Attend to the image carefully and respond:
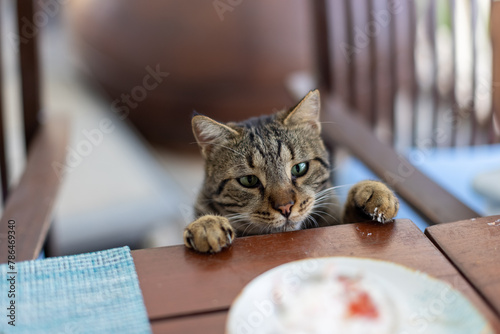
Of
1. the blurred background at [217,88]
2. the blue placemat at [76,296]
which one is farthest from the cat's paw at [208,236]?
the blurred background at [217,88]

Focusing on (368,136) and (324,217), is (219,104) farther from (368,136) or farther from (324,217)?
(324,217)

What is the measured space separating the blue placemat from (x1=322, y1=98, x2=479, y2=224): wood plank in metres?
0.69

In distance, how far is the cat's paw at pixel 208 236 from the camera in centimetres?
95

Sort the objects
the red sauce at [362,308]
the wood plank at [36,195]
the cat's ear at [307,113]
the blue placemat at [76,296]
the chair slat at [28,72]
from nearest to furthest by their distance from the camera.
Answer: the red sauce at [362,308] < the blue placemat at [76,296] < the wood plank at [36,195] < the cat's ear at [307,113] < the chair slat at [28,72]

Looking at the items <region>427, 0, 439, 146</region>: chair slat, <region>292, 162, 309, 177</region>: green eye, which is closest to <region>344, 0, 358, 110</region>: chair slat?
<region>427, 0, 439, 146</region>: chair slat

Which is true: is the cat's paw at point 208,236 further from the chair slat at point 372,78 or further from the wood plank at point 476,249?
the chair slat at point 372,78

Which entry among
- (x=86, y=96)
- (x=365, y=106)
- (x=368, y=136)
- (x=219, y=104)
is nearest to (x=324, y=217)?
(x=368, y=136)

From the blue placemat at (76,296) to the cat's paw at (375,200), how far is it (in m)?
0.49

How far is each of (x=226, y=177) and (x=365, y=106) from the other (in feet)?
3.01

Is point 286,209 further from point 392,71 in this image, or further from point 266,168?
point 392,71

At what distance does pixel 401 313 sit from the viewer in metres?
0.68

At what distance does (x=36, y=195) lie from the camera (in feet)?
4.38

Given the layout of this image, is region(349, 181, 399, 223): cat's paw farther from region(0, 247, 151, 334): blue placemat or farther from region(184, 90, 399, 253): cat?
region(0, 247, 151, 334): blue placemat

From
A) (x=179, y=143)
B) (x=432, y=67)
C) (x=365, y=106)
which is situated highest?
(x=432, y=67)
